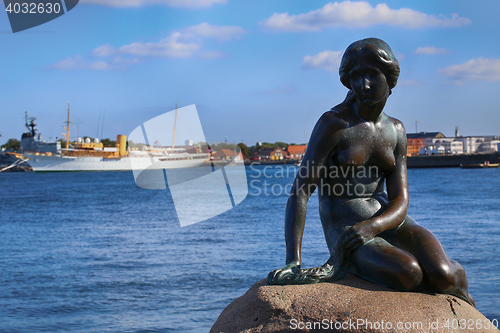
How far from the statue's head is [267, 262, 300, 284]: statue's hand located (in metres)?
1.38

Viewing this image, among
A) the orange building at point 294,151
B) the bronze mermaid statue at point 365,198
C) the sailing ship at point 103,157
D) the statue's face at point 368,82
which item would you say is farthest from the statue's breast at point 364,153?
the orange building at point 294,151

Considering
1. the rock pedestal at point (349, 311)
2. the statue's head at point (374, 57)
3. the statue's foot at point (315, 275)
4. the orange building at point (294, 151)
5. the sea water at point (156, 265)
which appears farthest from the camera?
the orange building at point (294, 151)

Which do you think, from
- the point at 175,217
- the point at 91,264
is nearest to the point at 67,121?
the point at 175,217

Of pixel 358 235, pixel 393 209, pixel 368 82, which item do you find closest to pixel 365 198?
pixel 393 209

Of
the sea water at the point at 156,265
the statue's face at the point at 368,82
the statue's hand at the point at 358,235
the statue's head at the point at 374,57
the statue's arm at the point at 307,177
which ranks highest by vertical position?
the statue's head at the point at 374,57

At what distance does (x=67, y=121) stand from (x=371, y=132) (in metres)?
101

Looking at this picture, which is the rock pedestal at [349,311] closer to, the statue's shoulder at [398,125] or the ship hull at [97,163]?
the statue's shoulder at [398,125]

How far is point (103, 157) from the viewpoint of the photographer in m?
96.3

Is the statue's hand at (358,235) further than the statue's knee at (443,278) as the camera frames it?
Yes

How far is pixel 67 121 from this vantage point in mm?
98375

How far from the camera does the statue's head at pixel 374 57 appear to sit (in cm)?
365

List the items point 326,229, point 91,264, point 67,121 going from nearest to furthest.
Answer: point 326,229 < point 91,264 < point 67,121

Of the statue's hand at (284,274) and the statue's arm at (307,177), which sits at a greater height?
the statue's arm at (307,177)

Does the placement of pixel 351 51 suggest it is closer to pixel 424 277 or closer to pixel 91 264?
pixel 424 277
